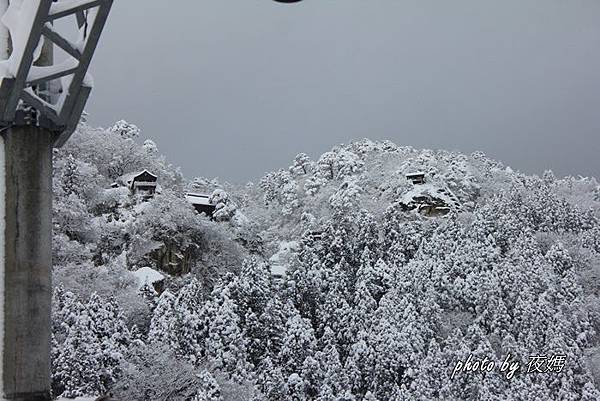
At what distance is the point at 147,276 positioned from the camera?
2170 centimetres

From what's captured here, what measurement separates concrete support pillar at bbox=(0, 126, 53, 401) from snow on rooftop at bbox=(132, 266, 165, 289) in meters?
18.6

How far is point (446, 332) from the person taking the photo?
834 inches

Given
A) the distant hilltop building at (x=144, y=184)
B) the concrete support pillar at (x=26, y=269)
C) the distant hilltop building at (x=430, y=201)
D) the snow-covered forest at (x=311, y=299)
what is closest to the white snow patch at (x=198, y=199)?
the snow-covered forest at (x=311, y=299)

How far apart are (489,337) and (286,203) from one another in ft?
86.1

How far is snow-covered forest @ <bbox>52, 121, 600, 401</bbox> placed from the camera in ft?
49.9

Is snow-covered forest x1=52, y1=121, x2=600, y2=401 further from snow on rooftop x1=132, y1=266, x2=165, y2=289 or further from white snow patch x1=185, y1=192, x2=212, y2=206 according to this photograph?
white snow patch x1=185, y1=192, x2=212, y2=206

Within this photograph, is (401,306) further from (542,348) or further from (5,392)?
(5,392)

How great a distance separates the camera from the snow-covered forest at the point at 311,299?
599 inches

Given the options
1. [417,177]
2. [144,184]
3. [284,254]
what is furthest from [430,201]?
[144,184]

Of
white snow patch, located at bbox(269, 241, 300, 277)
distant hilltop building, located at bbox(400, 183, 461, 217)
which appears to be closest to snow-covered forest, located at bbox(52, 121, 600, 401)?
distant hilltop building, located at bbox(400, 183, 461, 217)

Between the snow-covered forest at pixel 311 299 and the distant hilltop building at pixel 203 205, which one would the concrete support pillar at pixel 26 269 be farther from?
the distant hilltop building at pixel 203 205

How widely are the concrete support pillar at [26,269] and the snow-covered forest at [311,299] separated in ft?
34.9

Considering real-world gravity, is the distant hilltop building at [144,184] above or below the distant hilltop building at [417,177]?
below

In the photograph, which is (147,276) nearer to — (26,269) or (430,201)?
(430,201)
